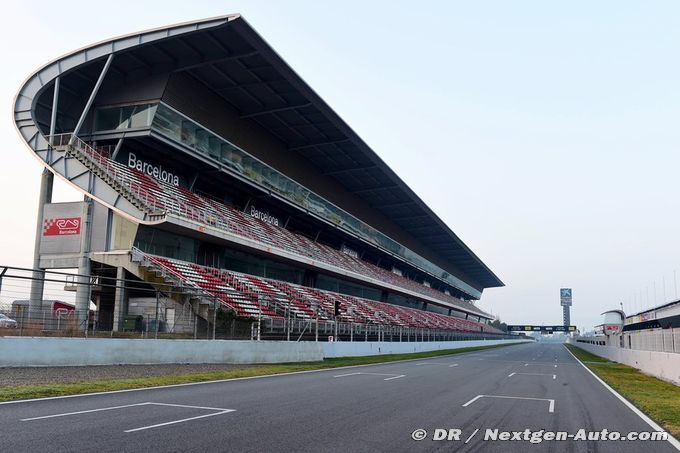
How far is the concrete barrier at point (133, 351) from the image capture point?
14898 mm

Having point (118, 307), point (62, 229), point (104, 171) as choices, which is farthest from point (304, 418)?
point (62, 229)

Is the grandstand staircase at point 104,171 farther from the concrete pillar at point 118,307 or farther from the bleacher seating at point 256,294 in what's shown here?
the concrete pillar at point 118,307

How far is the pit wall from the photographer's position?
1495cm

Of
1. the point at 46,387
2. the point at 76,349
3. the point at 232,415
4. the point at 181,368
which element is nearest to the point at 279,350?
the point at 181,368

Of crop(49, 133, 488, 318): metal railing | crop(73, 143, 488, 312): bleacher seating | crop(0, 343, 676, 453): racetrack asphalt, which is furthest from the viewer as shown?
crop(73, 143, 488, 312): bleacher seating

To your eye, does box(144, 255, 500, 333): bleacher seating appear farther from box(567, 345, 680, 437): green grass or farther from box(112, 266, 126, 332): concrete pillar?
box(567, 345, 680, 437): green grass

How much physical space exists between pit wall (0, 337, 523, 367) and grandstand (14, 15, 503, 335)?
0.97 metres

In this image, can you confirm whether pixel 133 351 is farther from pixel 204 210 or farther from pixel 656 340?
pixel 656 340

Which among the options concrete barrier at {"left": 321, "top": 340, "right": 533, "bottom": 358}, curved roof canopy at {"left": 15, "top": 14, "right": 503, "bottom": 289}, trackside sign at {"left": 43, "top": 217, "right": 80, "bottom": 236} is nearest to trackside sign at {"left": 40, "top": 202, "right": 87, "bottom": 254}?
trackside sign at {"left": 43, "top": 217, "right": 80, "bottom": 236}

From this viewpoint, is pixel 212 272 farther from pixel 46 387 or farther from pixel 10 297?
pixel 46 387

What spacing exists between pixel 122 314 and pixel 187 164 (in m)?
14.4

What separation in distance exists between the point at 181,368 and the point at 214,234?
37.2 ft

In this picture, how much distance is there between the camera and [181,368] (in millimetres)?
17688

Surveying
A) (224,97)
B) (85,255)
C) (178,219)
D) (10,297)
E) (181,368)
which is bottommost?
(181,368)
